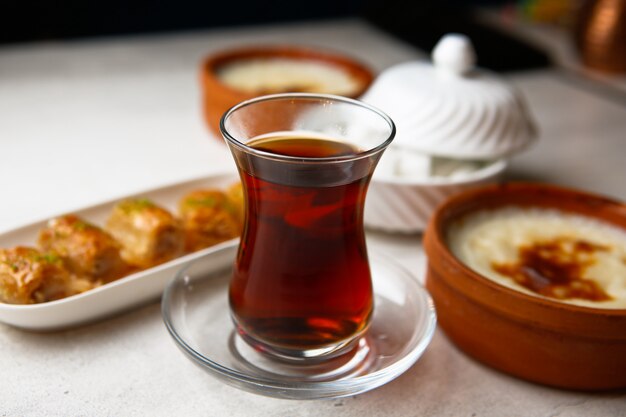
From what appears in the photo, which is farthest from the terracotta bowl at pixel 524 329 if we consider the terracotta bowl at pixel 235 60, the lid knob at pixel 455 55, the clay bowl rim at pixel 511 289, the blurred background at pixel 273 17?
the blurred background at pixel 273 17

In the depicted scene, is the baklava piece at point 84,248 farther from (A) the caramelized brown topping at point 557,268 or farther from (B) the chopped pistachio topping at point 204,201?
(A) the caramelized brown topping at point 557,268

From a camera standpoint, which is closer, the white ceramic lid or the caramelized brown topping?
the caramelized brown topping

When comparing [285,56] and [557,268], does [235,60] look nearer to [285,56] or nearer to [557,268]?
[285,56]

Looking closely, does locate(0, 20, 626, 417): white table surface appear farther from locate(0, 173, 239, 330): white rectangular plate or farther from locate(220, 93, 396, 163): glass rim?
locate(220, 93, 396, 163): glass rim

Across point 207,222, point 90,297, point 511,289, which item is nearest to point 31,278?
point 90,297

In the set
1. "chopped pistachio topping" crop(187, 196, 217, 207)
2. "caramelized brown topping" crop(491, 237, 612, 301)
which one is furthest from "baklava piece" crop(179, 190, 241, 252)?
"caramelized brown topping" crop(491, 237, 612, 301)

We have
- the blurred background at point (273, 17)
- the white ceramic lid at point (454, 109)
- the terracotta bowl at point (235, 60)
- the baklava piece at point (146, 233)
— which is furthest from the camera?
the blurred background at point (273, 17)
